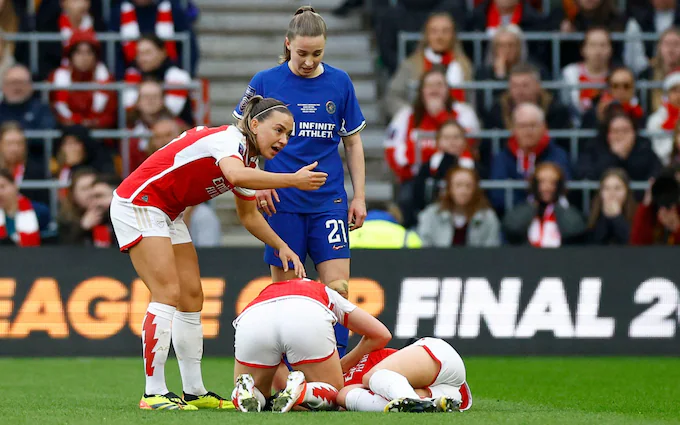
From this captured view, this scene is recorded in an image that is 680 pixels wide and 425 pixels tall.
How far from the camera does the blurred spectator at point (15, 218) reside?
457 inches

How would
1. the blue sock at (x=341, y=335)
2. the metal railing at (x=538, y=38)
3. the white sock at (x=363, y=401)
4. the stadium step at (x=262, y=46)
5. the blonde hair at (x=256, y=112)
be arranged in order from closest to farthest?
the white sock at (x=363, y=401)
the blonde hair at (x=256, y=112)
the blue sock at (x=341, y=335)
the metal railing at (x=538, y=38)
the stadium step at (x=262, y=46)

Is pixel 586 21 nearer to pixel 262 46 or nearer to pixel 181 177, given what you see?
pixel 262 46

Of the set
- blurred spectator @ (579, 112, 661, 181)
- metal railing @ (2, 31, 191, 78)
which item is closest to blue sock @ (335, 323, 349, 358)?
blurred spectator @ (579, 112, 661, 181)

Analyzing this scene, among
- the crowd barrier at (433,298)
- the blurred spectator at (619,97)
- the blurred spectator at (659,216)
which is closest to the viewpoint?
the crowd barrier at (433,298)

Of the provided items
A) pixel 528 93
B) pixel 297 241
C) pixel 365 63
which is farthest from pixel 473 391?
pixel 365 63

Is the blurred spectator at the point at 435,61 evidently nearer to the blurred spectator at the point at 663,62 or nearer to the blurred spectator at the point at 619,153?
the blurred spectator at the point at 619,153

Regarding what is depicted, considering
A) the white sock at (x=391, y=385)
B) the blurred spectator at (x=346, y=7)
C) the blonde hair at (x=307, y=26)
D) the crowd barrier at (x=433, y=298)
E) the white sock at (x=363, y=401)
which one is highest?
the blonde hair at (x=307, y=26)

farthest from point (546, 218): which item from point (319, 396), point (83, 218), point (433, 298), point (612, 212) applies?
point (319, 396)

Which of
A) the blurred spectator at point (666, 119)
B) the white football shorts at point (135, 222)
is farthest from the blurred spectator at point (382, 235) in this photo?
the white football shorts at point (135, 222)

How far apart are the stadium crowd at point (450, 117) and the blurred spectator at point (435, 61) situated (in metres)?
0.02

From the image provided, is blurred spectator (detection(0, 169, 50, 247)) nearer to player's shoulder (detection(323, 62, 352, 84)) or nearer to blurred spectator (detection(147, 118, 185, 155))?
blurred spectator (detection(147, 118, 185, 155))

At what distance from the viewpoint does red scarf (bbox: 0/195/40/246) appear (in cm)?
1161

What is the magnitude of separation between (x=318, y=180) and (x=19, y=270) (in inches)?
200

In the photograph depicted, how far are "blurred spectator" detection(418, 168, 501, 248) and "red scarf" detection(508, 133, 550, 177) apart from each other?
2.98 ft
